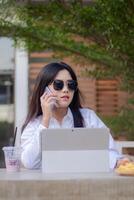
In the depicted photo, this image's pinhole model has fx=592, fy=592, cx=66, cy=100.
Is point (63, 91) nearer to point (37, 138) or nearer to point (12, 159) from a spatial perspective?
point (37, 138)

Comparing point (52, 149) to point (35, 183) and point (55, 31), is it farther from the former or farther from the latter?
point (55, 31)

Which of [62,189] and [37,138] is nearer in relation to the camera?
[62,189]

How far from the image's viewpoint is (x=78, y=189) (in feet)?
6.88

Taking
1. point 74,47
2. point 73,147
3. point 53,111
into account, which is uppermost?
point 74,47

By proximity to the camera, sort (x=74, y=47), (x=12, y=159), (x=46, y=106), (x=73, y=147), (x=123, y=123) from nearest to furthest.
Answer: (x=73, y=147) < (x=12, y=159) < (x=46, y=106) < (x=74, y=47) < (x=123, y=123)

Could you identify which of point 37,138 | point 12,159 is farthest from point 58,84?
point 12,159

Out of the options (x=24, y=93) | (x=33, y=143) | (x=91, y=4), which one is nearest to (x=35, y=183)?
(x=33, y=143)

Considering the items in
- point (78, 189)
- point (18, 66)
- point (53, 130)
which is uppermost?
point (18, 66)

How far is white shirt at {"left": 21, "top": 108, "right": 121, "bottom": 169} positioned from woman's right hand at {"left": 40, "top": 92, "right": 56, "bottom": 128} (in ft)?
0.10

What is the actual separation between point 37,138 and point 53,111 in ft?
0.85

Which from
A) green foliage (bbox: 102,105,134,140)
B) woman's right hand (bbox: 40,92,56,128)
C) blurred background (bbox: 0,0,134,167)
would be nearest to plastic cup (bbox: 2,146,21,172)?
woman's right hand (bbox: 40,92,56,128)

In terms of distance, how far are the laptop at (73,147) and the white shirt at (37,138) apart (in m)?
0.23

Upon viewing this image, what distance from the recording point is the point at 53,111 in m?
2.69

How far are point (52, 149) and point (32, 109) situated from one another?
1.76 ft
